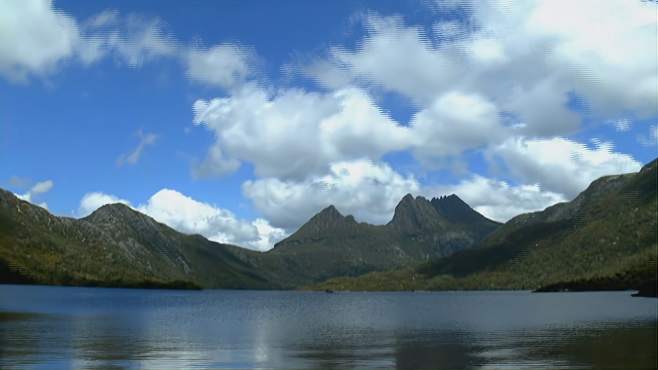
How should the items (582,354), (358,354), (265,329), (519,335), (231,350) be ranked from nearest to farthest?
(582,354) < (358,354) < (231,350) < (519,335) < (265,329)

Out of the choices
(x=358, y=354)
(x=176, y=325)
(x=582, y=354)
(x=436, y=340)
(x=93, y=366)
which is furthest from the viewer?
(x=176, y=325)

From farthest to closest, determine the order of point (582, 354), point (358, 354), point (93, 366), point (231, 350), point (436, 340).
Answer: point (436, 340), point (231, 350), point (358, 354), point (582, 354), point (93, 366)

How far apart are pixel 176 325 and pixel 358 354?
68.2m

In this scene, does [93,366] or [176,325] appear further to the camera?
[176,325]

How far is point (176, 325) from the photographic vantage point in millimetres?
136000

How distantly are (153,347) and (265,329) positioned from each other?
41434 millimetres

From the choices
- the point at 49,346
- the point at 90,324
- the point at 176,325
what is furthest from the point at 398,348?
the point at 90,324

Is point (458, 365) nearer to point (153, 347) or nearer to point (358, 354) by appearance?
point (358, 354)

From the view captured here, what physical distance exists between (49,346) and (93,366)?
76.9ft

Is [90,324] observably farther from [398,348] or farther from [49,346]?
[398,348]

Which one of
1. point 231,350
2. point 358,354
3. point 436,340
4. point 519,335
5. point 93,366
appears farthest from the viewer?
point 519,335

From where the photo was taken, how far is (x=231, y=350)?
86688 millimetres

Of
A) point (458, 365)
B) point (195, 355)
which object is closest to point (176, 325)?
point (195, 355)

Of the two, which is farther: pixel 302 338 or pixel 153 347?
pixel 302 338
